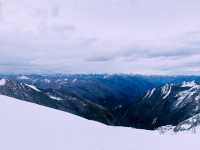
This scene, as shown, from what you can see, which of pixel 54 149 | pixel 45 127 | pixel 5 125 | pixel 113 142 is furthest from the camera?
pixel 113 142

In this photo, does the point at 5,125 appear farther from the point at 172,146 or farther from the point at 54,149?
the point at 172,146

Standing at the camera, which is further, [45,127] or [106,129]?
[106,129]

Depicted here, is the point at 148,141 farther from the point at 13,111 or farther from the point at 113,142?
the point at 13,111

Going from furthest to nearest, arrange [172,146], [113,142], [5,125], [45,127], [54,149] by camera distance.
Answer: [172,146] → [113,142] → [45,127] → [5,125] → [54,149]

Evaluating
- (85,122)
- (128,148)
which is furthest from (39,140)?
(85,122)

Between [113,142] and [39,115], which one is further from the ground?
[39,115]

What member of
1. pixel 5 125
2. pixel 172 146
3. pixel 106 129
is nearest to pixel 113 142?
pixel 106 129
